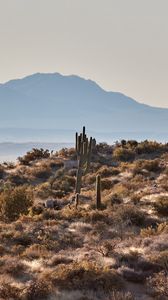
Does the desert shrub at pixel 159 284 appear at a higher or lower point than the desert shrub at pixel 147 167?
lower

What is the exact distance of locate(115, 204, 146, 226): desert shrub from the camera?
17.6 m

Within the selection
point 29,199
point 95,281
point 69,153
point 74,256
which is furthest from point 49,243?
point 69,153

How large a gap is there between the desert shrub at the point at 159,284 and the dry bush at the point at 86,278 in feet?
2.32

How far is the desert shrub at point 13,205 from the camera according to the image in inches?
807

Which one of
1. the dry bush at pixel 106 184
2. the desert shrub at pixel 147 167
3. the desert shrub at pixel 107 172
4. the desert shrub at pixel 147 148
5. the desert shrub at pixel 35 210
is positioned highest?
Answer: the desert shrub at pixel 147 148

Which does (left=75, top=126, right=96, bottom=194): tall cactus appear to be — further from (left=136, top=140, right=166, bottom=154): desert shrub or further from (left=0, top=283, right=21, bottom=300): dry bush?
(left=136, top=140, right=166, bottom=154): desert shrub

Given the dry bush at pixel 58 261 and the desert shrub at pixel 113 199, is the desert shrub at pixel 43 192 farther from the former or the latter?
the dry bush at pixel 58 261

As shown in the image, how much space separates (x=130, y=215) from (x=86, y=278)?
22.3 ft

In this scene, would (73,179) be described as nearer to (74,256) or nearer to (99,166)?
(99,166)

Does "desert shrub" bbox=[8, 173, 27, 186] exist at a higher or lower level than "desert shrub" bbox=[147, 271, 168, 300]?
higher

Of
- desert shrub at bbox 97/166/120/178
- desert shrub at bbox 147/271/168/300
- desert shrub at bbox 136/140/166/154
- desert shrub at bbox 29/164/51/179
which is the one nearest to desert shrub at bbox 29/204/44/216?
desert shrub at bbox 147/271/168/300

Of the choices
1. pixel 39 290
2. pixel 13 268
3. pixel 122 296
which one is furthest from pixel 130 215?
pixel 122 296

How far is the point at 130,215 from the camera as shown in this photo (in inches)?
706

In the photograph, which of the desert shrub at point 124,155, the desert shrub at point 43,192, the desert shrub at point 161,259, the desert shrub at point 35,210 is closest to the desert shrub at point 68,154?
the desert shrub at point 124,155
